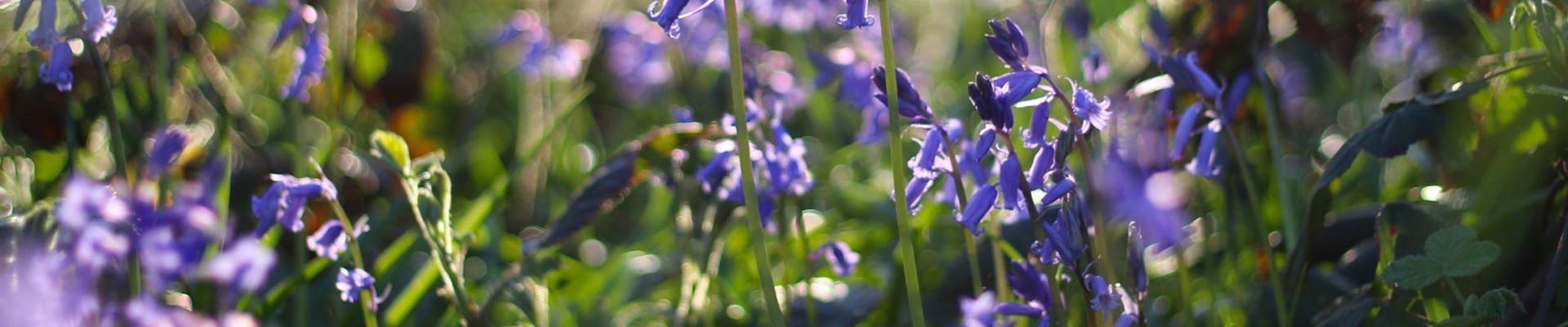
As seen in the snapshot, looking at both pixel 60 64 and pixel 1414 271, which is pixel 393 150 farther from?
pixel 1414 271

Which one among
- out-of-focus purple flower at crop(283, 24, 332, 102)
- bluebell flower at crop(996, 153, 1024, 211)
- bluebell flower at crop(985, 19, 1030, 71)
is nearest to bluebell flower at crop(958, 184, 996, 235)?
bluebell flower at crop(996, 153, 1024, 211)

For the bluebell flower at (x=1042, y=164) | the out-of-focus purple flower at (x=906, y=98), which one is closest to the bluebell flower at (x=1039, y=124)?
the bluebell flower at (x=1042, y=164)

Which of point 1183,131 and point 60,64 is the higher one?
point 60,64

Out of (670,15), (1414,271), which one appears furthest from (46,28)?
(1414,271)

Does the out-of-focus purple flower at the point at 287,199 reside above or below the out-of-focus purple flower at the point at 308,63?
below

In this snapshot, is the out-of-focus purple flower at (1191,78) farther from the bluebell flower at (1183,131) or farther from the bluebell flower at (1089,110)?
the bluebell flower at (1089,110)
